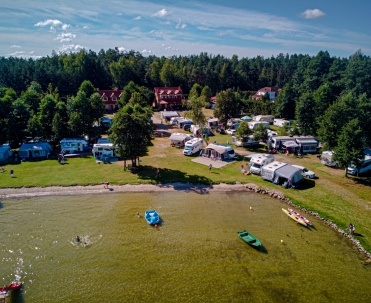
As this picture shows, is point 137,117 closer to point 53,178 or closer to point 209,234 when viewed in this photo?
point 53,178

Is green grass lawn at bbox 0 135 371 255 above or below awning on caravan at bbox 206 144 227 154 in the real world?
below

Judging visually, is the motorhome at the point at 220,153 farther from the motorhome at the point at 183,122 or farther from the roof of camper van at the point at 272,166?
the motorhome at the point at 183,122

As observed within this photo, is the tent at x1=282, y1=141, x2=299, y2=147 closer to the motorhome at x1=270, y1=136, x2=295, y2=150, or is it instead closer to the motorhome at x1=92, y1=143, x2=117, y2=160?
the motorhome at x1=270, y1=136, x2=295, y2=150

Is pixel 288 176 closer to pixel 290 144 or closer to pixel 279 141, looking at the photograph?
pixel 290 144

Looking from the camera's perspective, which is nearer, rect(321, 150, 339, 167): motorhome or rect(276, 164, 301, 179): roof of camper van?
rect(276, 164, 301, 179): roof of camper van

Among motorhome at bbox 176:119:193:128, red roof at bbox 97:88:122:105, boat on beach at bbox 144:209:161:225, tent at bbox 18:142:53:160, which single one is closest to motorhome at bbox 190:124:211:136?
motorhome at bbox 176:119:193:128

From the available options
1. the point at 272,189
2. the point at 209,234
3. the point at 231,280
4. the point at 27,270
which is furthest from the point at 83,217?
the point at 272,189
